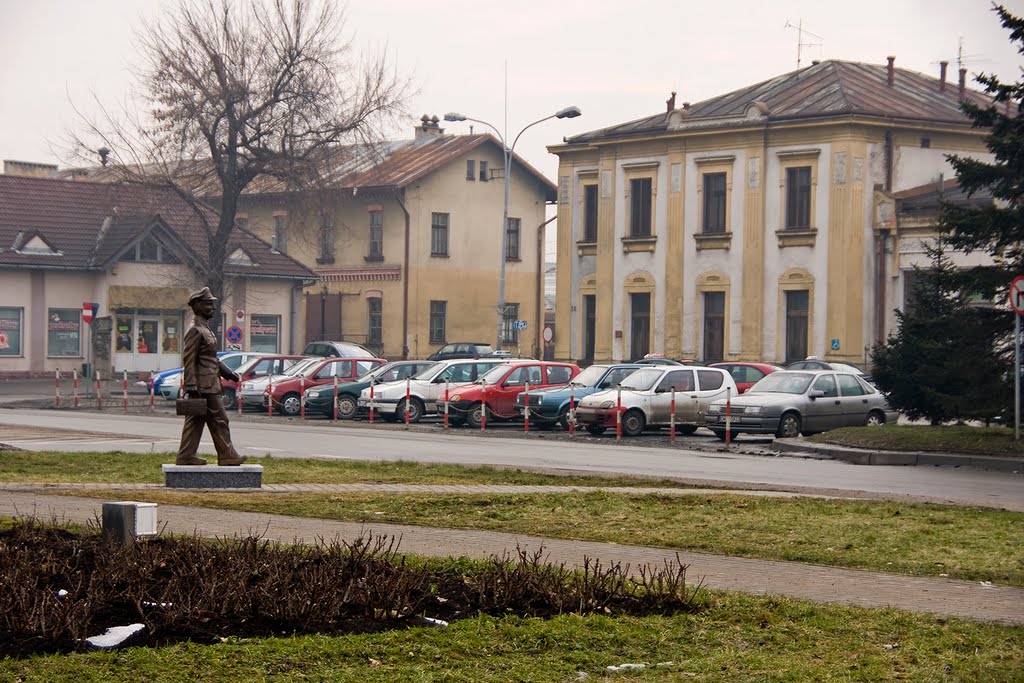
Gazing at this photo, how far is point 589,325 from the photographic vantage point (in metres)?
61.1

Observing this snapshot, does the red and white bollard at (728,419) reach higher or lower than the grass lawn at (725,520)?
higher

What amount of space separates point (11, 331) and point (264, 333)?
37.4ft

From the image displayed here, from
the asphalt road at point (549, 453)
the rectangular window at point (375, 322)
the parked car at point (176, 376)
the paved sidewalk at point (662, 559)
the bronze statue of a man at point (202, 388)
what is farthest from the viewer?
the rectangular window at point (375, 322)

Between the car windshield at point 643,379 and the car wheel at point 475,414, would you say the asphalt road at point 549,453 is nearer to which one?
the car wheel at point 475,414

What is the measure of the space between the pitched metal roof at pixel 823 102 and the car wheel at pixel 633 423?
2305 centimetres

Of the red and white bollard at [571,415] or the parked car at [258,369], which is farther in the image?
the parked car at [258,369]

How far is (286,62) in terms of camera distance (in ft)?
175

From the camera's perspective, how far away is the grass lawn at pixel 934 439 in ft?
81.7

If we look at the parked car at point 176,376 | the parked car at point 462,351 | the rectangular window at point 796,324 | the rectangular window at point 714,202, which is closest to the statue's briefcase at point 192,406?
the parked car at point 176,376

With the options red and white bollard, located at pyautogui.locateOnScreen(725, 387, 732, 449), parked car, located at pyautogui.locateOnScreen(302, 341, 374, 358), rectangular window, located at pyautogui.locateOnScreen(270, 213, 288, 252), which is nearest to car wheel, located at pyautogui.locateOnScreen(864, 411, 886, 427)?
red and white bollard, located at pyautogui.locateOnScreen(725, 387, 732, 449)

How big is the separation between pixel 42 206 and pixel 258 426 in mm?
31220

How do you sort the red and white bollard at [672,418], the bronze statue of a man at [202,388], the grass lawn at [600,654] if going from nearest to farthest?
the grass lawn at [600,654], the bronze statue of a man at [202,388], the red and white bollard at [672,418]

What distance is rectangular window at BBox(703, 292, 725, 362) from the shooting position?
55.8m

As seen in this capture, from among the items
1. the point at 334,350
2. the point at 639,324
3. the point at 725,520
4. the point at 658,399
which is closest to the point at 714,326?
the point at 639,324
